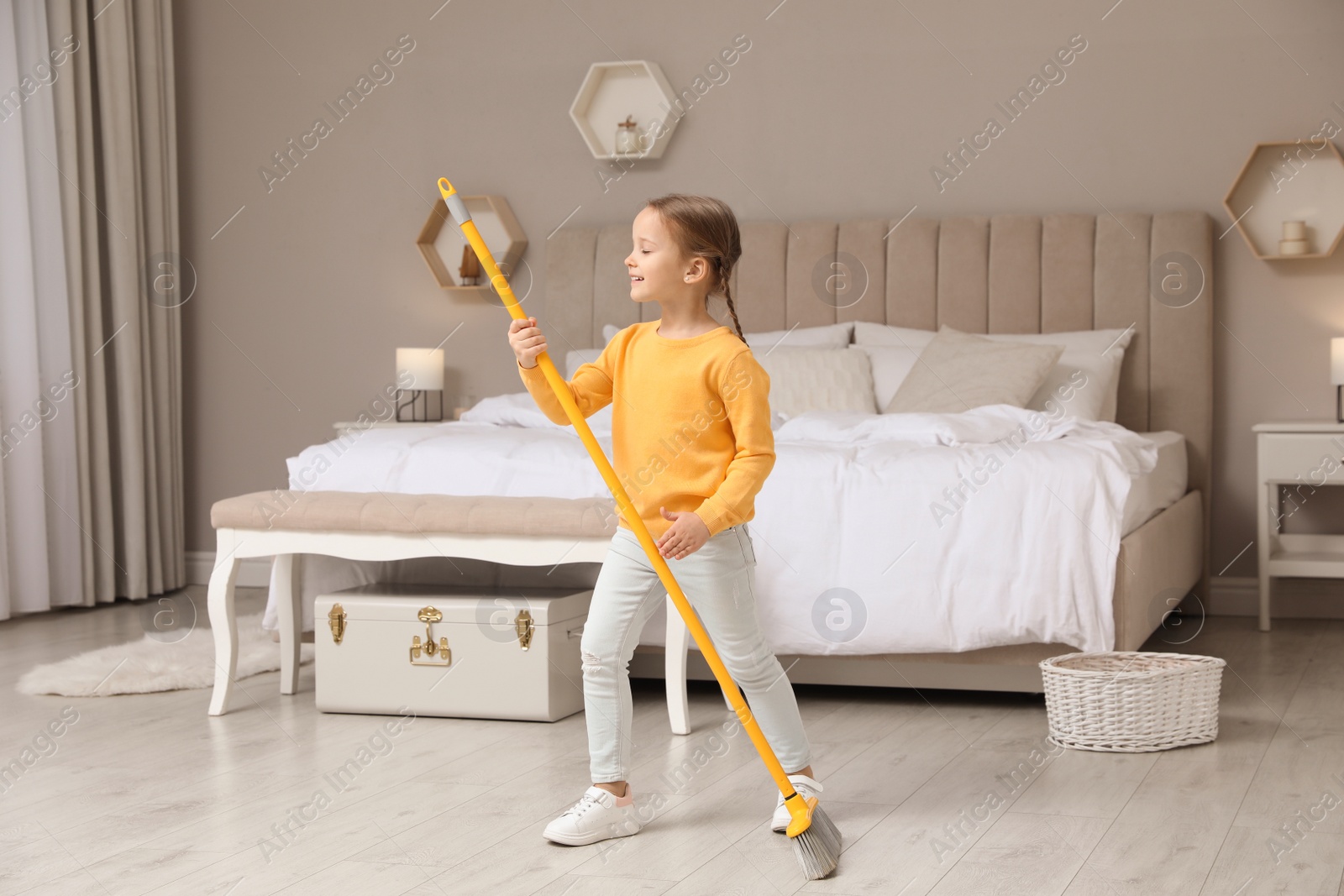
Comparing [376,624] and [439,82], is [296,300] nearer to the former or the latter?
[439,82]

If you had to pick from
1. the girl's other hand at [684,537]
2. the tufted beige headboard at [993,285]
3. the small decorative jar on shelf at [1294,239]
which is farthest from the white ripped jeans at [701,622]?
the small decorative jar on shelf at [1294,239]

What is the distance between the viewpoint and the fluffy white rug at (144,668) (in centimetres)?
318

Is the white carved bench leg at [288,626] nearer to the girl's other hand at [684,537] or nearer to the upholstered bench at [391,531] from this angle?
the upholstered bench at [391,531]

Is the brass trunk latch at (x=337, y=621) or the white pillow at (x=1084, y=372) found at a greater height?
the white pillow at (x=1084, y=372)

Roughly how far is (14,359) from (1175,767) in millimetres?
3678

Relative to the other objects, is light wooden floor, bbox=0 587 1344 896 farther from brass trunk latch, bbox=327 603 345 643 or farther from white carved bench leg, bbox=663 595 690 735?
brass trunk latch, bbox=327 603 345 643

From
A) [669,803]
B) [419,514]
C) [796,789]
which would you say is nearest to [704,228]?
[796,789]

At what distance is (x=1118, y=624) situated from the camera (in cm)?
284

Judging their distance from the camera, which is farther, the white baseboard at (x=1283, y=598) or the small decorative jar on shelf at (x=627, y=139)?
the small decorative jar on shelf at (x=627, y=139)

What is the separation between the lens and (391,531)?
2.80 metres

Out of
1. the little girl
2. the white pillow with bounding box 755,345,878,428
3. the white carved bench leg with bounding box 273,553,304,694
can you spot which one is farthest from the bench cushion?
the white pillow with bounding box 755,345,878,428

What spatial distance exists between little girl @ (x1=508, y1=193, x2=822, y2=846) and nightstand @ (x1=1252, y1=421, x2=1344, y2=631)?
2.48 meters

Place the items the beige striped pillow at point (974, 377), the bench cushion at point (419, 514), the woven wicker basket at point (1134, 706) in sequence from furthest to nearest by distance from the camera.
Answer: the beige striped pillow at point (974, 377) → the bench cushion at point (419, 514) → the woven wicker basket at point (1134, 706)

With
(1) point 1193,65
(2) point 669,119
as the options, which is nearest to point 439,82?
(2) point 669,119
